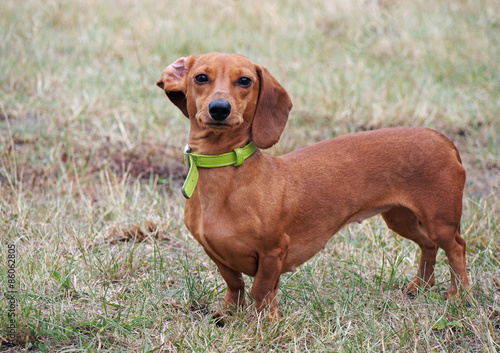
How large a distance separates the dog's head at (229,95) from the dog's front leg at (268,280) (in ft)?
1.85

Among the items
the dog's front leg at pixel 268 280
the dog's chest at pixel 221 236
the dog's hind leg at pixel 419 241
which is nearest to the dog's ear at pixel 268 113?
the dog's chest at pixel 221 236

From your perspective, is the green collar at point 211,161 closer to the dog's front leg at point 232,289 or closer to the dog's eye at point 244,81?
the dog's eye at point 244,81

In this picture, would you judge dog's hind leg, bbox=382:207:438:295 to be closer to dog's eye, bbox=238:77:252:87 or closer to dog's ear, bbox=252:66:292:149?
dog's ear, bbox=252:66:292:149

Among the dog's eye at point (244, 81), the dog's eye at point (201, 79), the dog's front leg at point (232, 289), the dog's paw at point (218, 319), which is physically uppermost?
the dog's eye at point (201, 79)

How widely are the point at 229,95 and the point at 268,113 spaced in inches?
11.9

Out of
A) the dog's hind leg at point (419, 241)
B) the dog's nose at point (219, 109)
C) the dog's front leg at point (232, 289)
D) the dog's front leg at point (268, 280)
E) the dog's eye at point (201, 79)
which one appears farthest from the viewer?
the dog's hind leg at point (419, 241)

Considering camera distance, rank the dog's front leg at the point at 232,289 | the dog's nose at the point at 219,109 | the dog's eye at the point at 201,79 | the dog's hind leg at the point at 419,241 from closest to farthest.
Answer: the dog's nose at the point at 219,109
the dog's eye at the point at 201,79
the dog's front leg at the point at 232,289
the dog's hind leg at the point at 419,241

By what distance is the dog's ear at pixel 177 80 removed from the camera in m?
3.15

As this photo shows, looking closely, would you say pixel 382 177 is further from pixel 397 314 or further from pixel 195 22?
pixel 195 22

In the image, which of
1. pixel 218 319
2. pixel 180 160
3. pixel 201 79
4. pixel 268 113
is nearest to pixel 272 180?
pixel 268 113

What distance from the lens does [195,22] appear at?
29.3 ft

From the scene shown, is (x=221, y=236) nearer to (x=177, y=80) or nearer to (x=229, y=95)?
(x=229, y=95)

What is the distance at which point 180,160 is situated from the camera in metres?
5.74

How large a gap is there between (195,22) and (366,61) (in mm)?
2630
